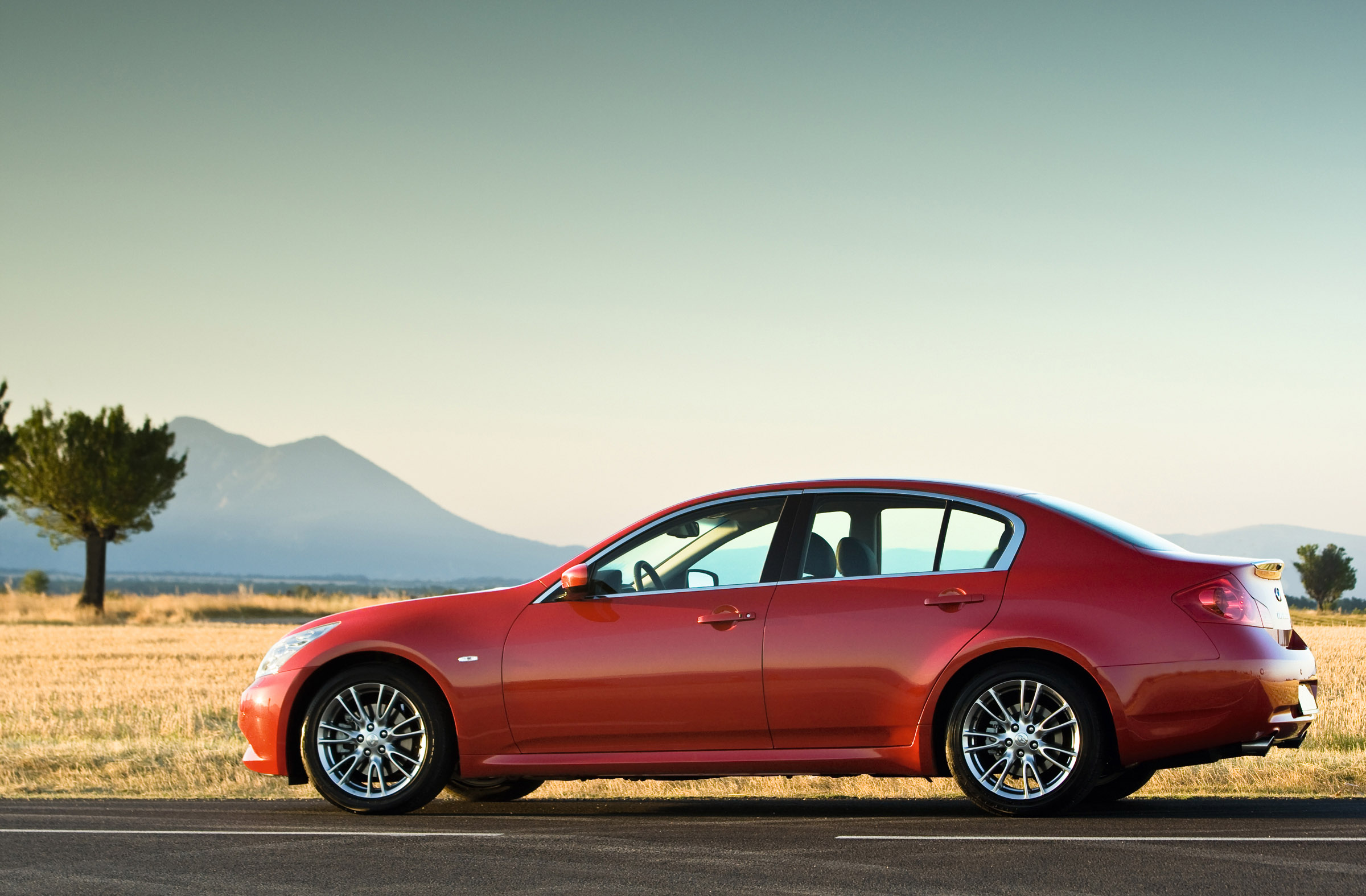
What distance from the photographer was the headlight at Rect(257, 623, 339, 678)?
831cm

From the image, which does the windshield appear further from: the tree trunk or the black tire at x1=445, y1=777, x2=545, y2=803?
the tree trunk

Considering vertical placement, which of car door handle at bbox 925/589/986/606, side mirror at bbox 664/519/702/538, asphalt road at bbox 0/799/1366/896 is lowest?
asphalt road at bbox 0/799/1366/896

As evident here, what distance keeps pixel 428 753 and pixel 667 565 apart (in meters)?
1.61

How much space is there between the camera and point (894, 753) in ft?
24.2

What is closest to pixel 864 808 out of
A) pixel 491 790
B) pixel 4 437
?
pixel 491 790

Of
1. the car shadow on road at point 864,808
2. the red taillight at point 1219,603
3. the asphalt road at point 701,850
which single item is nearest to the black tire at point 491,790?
the car shadow on road at point 864,808

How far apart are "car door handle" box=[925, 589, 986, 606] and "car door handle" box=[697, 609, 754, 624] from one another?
910 mm

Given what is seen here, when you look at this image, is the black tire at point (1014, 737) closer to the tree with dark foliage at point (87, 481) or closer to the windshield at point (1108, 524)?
the windshield at point (1108, 524)

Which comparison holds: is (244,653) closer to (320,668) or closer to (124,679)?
(124,679)

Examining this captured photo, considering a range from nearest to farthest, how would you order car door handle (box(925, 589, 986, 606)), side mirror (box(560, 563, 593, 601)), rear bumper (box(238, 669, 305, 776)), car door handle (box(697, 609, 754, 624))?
car door handle (box(925, 589, 986, 606)) → car door handle (box(697, 609, 754, 624)) → side mirror (box(560, 563, 593, 601)) → rear bumper (box(238, 669, 305, 776))

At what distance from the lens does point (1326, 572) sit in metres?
83.6

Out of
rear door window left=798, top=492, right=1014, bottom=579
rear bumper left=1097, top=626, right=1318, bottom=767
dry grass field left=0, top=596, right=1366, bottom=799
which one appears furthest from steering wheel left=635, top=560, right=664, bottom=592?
rear bumper left=1097, top=626, right=1318, bottom=767

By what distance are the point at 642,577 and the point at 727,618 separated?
0.61m

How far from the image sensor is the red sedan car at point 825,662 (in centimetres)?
718
